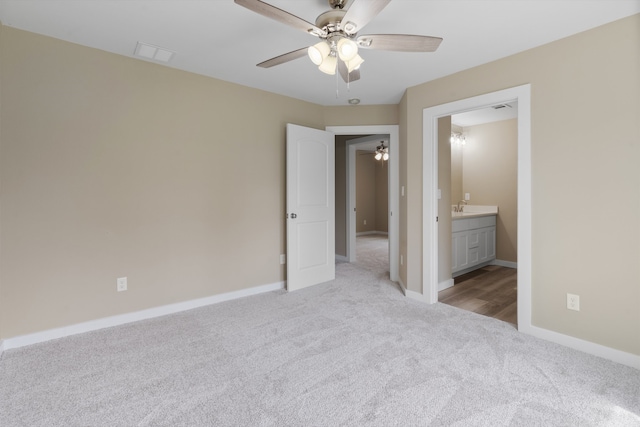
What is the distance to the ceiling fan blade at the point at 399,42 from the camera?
1728 mm

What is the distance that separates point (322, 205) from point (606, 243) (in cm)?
274

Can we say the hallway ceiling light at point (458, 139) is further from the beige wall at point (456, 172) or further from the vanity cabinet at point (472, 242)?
the vanity cabinet at point (472, 242)

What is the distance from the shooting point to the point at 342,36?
5.86 ft

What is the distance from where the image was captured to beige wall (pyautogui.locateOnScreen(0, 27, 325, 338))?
2.31m

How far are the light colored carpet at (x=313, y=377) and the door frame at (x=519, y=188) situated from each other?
0.41 m

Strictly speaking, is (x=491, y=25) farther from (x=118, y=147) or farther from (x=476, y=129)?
(x=476, y=129)

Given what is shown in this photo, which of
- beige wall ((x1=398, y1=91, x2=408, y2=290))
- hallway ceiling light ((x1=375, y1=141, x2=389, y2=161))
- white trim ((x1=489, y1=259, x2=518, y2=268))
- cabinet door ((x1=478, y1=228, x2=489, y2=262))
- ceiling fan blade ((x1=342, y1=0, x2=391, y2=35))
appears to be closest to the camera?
ceiling fan blade ((x1=342, y1=0, x2=391, y2=35))

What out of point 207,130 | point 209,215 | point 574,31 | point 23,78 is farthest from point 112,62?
point 574,31

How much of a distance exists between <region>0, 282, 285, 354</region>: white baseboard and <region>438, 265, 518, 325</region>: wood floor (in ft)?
7.31

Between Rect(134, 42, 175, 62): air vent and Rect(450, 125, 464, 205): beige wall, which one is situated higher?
Rect(134, 42, 175, 62): air vent

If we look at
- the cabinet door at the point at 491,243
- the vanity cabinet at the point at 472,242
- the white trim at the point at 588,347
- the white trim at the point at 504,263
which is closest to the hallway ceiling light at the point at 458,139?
the vanity cabinet at the point at 472,242

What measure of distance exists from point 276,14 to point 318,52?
12.2 inches

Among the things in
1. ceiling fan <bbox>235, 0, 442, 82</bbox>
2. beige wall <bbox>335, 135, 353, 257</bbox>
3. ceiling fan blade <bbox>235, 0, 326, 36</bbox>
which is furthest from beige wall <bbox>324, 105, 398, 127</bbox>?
ceiling fan blade <bbox>235, 0, 326, 36</bbox>

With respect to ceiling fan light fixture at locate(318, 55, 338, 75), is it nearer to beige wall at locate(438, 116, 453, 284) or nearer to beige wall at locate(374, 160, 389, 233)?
beige wall at locate(438, 116, 453, 284)
